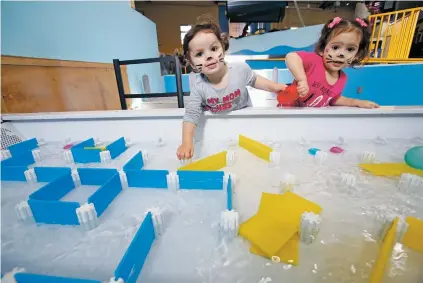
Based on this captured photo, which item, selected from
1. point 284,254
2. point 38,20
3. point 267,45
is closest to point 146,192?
point 284,254

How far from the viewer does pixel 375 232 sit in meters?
0.31

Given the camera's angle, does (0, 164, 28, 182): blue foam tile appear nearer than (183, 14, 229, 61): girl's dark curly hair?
Yes

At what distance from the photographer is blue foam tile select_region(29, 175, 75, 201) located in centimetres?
39

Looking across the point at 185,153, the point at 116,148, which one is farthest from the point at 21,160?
the point at 185,153

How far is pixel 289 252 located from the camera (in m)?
0.27

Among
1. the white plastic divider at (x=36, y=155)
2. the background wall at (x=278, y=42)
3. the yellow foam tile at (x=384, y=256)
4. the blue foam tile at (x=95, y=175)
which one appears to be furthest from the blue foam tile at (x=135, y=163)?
the background wall at (x=278, y=42)

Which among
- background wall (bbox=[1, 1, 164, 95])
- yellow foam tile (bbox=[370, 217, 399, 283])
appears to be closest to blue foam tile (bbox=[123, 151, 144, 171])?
yellow foam tile (bbox=[370, 217, 399, 283])

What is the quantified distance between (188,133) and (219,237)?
14.7 inches

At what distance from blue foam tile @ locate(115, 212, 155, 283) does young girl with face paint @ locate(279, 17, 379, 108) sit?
0.65 m

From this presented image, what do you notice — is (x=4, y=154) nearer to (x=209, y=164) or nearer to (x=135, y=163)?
(x=135, y=163)

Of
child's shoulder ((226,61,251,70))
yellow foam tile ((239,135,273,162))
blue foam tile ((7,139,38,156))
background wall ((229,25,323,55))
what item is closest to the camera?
yellow foam tile ((239,135,273,162))

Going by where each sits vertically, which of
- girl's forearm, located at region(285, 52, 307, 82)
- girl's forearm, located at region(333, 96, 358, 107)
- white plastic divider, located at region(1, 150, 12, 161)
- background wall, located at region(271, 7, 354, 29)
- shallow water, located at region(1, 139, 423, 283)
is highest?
background wall, located at region(271, 7, 354, 29)

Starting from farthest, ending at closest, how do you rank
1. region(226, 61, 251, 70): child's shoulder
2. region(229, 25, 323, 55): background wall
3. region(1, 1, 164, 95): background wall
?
region(229, 25, 323, 55): background wall < region(1, 1, 164, 95): background wall < region(226, 61, 251, 70): child's shoulder

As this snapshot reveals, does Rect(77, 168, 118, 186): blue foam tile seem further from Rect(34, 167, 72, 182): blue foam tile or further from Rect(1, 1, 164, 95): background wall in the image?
Rect(1, 1, 164, 95): background wall
